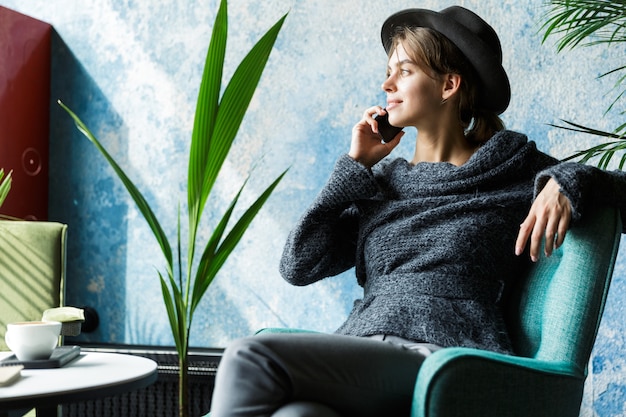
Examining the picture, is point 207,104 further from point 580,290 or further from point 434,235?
point 580,290

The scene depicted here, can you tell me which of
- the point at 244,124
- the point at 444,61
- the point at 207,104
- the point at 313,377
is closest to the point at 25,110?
the point at 244,124

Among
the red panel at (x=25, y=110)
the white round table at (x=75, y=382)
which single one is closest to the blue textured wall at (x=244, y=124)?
the red panel at (x=25, y=110)

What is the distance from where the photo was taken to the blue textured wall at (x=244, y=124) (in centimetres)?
259

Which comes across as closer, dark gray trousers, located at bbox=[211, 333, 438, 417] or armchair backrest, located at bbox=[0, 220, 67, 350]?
dark gray trousers, located at bbox=[211, 333, 438, 417]

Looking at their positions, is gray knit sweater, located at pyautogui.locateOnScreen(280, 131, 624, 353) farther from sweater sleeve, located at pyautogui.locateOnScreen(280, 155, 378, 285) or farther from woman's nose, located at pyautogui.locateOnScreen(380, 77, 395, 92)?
woman's nose, located at pyautogui.locateOnScreen(380, 77, 395, 92)

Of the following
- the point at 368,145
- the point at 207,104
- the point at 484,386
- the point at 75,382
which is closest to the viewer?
the point at 484,386

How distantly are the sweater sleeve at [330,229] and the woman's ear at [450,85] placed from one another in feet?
0.96

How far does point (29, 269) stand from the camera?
7.07 ft

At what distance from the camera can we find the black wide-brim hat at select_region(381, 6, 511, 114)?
188cm

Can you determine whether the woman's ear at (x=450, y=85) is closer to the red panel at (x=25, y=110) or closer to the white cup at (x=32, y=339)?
the white cup at (x=32, y=339)

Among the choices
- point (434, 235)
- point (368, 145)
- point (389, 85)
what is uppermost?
point (389, 85)

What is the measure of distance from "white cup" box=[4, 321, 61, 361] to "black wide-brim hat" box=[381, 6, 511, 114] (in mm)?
1151

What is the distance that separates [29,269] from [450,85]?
1.27m

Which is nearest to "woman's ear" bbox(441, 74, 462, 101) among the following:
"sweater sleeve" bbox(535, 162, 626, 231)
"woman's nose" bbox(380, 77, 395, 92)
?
"woman's nose" bbox(380, 77, 395, 92)
